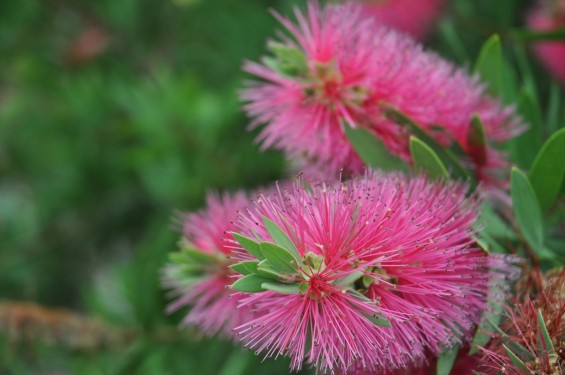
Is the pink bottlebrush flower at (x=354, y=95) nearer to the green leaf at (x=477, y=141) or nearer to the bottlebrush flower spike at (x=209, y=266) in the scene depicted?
the green leaf at (x=477, y=141)

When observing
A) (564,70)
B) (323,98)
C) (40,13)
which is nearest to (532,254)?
(323,98)

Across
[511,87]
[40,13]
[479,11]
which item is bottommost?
[511,87]

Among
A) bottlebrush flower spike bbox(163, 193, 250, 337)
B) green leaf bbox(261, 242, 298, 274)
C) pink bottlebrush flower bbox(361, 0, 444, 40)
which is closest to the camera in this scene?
green leaf bbox(261, 242, 298, 274)

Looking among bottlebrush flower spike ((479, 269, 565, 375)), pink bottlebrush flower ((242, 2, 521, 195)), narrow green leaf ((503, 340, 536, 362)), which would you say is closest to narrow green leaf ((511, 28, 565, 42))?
pink bottlebrush flower ((242, 2, 521, 195))

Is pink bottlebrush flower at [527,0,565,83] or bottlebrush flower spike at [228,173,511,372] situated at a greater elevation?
pink bottlebrush flower at [527,0,565,83]

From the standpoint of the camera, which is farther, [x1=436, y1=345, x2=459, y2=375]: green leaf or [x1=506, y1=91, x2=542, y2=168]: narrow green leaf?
[x1=506, y1=91, x2=542, y2=168]: narrow green leaf

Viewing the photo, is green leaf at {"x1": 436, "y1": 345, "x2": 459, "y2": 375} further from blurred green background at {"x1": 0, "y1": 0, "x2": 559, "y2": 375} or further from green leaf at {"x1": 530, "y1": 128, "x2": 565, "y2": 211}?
blurred green background at {"x1": 0, "y1": 0, "x2": 559, "y2": 375}

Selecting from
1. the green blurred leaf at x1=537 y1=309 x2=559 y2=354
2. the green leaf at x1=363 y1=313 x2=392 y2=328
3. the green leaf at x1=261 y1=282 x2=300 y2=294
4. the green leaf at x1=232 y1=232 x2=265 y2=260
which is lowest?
the green blurred leaf at x1=537 y1=309 x2=559 y2=354

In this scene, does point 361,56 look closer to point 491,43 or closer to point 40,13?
point 491,43
